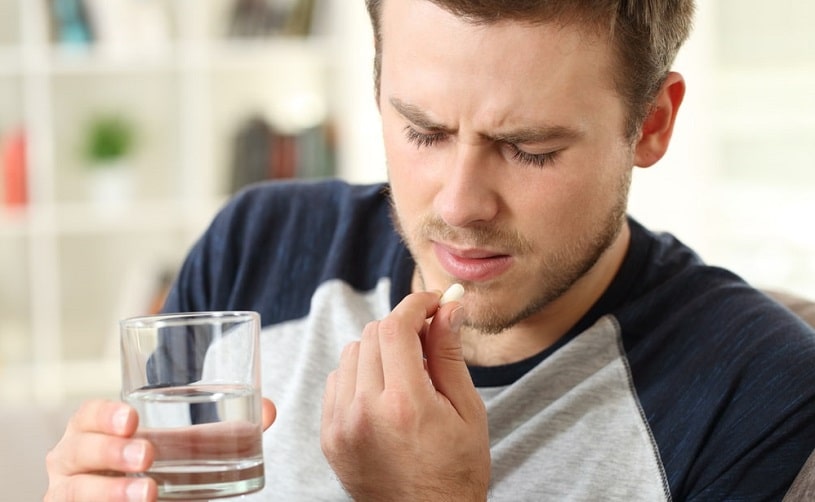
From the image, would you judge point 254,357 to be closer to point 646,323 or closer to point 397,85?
point 397,85

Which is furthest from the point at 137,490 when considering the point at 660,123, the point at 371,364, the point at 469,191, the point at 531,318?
the point at 660,123

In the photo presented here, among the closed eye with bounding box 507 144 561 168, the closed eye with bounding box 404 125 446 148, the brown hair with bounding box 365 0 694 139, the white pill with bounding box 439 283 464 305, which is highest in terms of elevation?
the brown hair with bounding box 365 0 694 139

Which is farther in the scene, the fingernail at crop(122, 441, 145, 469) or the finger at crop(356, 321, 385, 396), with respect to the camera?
the finger at crop(356, 321, 385, 396)

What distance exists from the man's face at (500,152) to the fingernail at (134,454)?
51 centimetres

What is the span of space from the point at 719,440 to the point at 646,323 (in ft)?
0.65

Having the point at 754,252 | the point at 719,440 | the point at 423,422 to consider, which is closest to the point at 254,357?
the point at 423,422

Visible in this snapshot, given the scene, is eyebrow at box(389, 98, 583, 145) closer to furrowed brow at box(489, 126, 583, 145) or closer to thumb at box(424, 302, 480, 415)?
furrowed brow at box(489, 126, 583, 145)

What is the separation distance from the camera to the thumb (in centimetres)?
123

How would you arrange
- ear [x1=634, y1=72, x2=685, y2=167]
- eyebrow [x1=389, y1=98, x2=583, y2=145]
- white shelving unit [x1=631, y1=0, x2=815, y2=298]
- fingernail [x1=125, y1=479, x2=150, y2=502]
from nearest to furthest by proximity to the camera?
1. fingernail [x1=125, y1=479, x2=150, y2=502]
2. eyebrow [x1=389, y1=98, x2=583, y2=145]
3. ear [x1=634, y1=72, x2=685, y2=167]
4. white shelving unit [x1=631, y1=0, x2=815, y2=298]

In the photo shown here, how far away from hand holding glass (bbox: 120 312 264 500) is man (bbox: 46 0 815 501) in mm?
212

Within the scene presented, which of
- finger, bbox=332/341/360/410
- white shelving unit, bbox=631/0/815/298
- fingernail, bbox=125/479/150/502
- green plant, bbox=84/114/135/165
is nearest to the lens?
fingernail, bbox=125/479/150/502

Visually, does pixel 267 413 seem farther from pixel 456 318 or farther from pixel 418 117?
pixel 418 117

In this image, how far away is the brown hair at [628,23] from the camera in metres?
1.33

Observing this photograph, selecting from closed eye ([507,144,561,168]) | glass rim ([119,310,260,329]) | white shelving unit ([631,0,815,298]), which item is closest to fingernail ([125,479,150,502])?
glass rim ([119,310,260,329])
